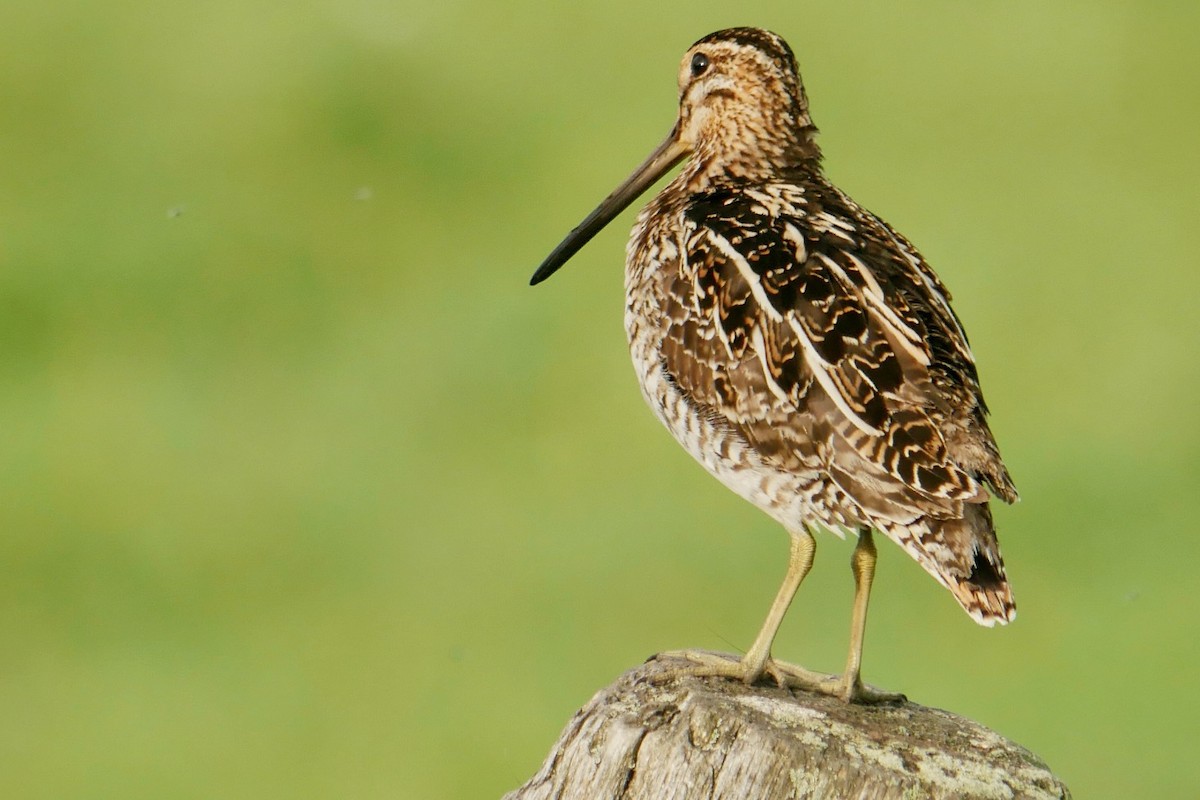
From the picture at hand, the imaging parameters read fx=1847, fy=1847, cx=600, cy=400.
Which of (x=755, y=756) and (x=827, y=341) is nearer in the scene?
(x=755, y=756)

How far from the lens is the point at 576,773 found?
155 inches

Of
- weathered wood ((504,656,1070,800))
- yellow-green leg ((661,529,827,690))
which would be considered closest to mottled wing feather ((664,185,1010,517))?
yellow-green leg ((661,529,827,690))

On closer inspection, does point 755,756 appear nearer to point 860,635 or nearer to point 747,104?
point 860,635

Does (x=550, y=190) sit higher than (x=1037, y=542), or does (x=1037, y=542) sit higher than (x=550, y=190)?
(x=550, y=190)

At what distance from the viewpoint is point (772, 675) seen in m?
4.71

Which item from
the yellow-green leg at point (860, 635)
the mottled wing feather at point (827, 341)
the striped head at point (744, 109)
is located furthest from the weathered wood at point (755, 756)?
the striped head at point (744, 109)

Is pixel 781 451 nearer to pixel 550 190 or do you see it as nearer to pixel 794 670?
pixel 794 670

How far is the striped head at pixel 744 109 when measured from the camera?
557cm

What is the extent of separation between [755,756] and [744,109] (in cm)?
240

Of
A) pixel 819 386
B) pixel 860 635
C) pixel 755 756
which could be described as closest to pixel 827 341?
pixel 819 386

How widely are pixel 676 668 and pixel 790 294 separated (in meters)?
0.98

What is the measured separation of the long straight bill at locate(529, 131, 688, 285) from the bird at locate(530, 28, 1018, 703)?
0.55m

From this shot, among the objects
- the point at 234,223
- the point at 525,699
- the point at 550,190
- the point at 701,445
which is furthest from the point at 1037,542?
the point at 701,445

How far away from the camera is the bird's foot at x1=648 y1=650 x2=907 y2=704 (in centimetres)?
458
